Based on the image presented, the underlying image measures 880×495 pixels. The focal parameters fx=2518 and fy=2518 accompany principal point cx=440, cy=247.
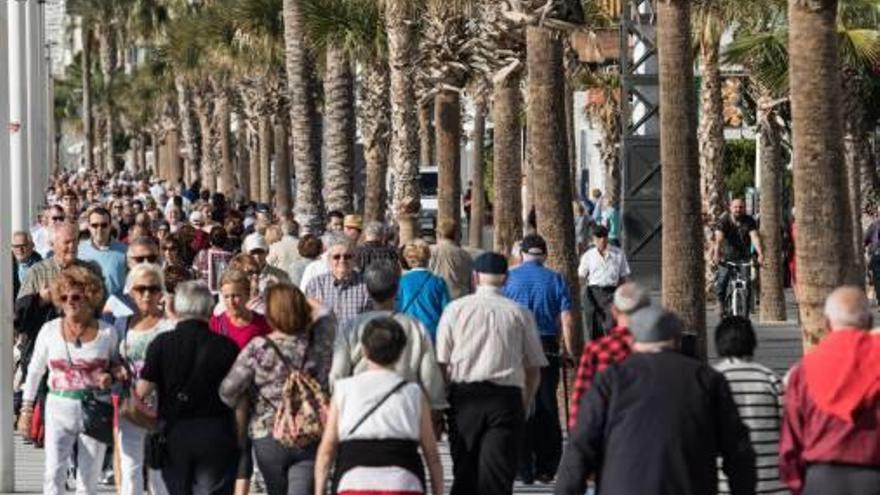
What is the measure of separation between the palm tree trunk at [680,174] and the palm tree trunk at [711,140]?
11425mm

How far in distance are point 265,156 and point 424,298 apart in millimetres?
48338

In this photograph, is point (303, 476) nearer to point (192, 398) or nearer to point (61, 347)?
point (192, 398)

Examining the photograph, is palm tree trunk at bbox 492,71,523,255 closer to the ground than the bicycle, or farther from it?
farther from it

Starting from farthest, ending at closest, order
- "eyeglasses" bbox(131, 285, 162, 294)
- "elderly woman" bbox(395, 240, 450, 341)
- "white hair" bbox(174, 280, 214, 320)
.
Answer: "elderly woman" bbox(395, 240, 450, 341), "eyeglasses" bbox(131, 285, 162, 294), "white hair" bbox(174, 280, 214, 320)

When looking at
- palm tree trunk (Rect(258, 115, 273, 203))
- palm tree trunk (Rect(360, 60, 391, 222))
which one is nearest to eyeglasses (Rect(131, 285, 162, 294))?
palm tree trunk (Rect(360, 60, 391, 222))

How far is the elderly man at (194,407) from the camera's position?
466 inches

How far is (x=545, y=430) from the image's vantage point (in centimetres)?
1606

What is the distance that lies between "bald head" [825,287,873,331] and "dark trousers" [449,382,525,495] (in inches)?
118

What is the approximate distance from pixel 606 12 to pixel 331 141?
4.18 meters

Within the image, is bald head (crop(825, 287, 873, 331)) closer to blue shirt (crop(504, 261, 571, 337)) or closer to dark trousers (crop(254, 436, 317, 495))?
dark trousers (crop(254, 436, 317, 495))

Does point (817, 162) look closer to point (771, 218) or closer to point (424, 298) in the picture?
point (424, 298)

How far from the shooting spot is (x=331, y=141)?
3394 centimetres

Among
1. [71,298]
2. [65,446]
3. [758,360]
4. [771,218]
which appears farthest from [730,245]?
[71,298]

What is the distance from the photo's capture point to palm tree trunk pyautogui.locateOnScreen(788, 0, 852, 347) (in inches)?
569
